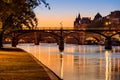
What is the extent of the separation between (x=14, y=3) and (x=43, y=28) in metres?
118

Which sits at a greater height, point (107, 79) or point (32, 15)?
point (32, 15)

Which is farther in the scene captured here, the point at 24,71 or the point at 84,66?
the point at 84,66

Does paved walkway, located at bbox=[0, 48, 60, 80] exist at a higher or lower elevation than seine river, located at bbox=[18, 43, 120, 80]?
higher

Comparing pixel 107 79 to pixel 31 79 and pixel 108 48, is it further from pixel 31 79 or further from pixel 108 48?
pixel 108 48

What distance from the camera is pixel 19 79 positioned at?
24516 mm

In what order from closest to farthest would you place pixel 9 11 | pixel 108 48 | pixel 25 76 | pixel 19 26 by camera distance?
pixel 25 76
pixel 9 11
pixel 19 26
pixel 108 48

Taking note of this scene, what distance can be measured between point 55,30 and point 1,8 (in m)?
118

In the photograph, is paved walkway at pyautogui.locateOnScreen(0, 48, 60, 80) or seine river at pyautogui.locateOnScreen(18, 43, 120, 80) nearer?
paved walkway at pyautogui.locateOnScreen(0, 48, 60, 80)

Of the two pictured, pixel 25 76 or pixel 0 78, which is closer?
pixel 0 78

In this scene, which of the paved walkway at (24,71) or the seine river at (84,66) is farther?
the seine river at (84,66)

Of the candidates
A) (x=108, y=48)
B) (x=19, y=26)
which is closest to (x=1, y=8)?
(x=19, y=26)

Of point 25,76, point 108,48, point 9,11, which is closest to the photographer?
point 25,76

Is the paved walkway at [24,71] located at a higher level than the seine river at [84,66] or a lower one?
higher

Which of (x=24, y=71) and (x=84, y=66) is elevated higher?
(x=24, y=71)
